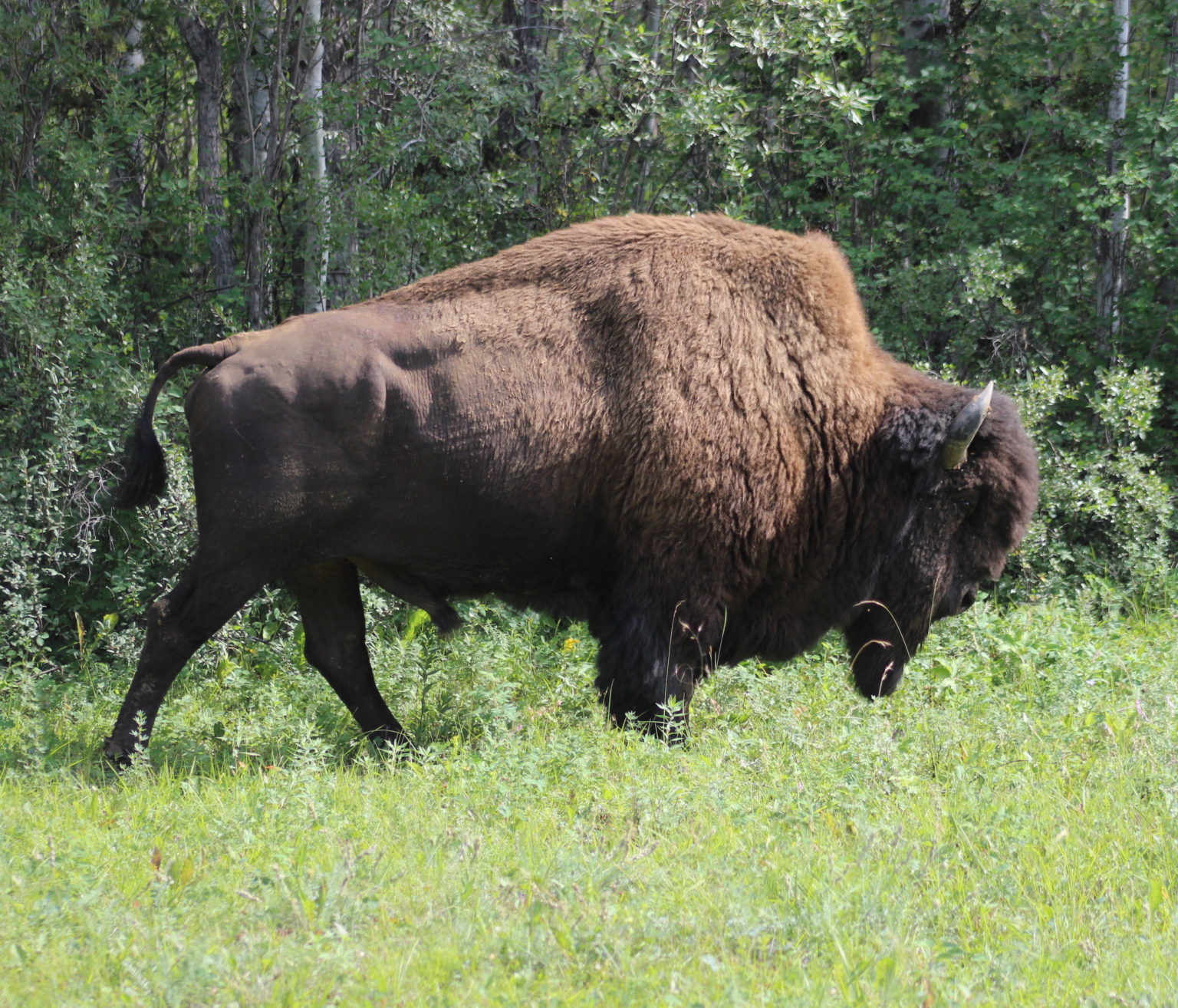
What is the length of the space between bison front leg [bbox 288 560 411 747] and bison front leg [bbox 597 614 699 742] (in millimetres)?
1004

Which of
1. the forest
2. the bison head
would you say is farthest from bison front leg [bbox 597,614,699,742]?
the bison head

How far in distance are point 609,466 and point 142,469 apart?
6.50 feet

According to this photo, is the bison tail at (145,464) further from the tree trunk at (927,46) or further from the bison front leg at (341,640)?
the tree trunk at (927,46)

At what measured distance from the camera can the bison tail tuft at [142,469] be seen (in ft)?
16.7

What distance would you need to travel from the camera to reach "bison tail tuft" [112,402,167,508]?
5.09m

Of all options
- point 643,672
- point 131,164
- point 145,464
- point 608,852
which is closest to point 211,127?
point 131,164

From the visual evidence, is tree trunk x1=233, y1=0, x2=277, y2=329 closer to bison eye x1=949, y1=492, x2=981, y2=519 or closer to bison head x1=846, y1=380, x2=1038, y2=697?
bison head x1=846, y1=380, x2=1038, y2=697

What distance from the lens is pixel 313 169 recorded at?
298 inches

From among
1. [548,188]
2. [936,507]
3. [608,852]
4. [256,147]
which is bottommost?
[608,852]

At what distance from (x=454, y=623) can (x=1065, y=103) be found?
268 inches

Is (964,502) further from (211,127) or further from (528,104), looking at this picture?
(211,127)

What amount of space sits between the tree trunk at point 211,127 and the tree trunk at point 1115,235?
5.99 m

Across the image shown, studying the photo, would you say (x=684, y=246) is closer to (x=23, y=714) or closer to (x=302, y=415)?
(x=302, y=415)

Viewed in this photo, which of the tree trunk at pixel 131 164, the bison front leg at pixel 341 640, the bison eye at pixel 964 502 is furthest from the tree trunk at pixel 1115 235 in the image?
the tree trunk at pixel 131 164
